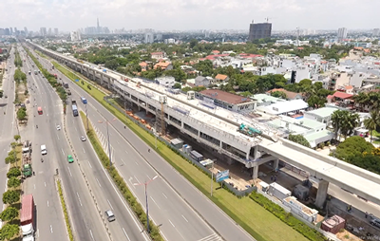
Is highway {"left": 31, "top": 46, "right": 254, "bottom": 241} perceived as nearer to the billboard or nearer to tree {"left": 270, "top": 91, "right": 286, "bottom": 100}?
the billboard

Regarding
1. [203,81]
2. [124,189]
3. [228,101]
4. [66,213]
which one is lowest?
[66,213]

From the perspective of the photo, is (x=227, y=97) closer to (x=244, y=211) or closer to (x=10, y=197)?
(x=244, y=211)

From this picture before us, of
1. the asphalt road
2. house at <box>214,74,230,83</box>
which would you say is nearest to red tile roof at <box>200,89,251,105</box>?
the asphalt road

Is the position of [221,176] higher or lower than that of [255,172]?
higher

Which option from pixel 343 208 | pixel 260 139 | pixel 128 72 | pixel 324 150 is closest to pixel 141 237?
pixel 260 139

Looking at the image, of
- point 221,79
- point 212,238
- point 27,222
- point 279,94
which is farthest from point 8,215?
point 221,79

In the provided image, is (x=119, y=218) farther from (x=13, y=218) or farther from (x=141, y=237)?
(x=13, y=218)

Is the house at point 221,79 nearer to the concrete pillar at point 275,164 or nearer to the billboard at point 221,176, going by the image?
the concrete pillar at point 275,164
